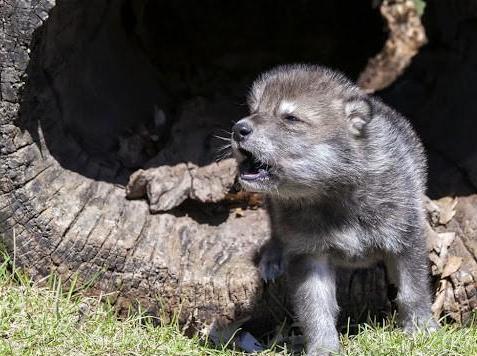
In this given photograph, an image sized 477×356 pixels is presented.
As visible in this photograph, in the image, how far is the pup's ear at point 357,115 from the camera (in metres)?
4.45

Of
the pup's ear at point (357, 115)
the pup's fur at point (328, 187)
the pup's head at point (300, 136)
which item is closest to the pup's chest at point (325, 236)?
the pup's fur at point (328, 187)

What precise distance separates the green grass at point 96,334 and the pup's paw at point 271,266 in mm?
440

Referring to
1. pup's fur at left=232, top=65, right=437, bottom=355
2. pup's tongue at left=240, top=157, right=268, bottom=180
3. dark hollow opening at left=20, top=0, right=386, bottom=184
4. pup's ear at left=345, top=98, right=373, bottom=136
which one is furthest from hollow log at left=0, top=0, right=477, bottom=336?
pup's ear at left=345, top=98, right=373, bottom=136

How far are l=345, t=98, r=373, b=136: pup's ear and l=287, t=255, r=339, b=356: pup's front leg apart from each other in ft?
2.38

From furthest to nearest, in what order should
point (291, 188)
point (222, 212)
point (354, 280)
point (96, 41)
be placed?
point (96, 41), point (222, 212), point (354, 280), point (291, 188)

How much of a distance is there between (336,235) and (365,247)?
0.20m

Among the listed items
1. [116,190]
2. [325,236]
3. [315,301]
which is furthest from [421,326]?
[116,190]

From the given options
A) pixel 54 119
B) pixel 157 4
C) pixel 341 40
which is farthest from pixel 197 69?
pixel 54 119

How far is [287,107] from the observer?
4410 mm

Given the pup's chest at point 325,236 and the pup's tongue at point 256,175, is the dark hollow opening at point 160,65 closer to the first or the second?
the pup's tongue at point 256,175

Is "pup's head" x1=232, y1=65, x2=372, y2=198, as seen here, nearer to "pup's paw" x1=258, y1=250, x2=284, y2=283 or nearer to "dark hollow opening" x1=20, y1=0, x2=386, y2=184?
"pup's paw" x1=258, y1=250, x2=284, y2=283

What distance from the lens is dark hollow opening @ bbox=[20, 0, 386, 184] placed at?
5.25 metres

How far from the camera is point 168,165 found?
573 cm

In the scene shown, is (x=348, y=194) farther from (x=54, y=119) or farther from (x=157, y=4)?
(x=157, y=4)
